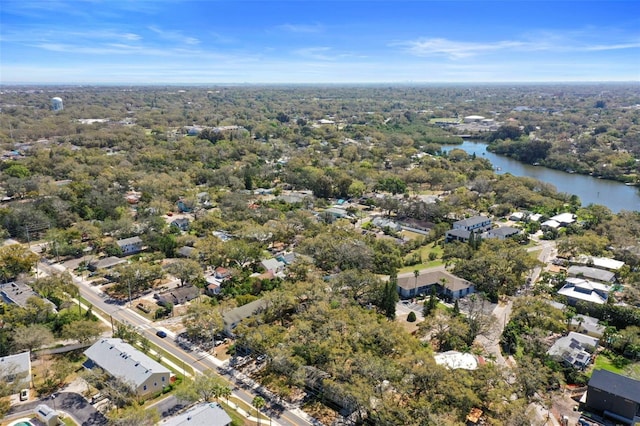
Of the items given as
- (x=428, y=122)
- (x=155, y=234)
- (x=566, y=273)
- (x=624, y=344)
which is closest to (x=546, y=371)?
(x=624, y=344)

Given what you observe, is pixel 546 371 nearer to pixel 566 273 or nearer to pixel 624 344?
pixel 624 344

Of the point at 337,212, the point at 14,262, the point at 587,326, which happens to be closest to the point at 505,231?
the point at 587,326

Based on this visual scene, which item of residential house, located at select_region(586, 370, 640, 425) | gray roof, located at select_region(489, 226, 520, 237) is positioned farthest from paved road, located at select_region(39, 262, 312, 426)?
gray roof, located at select_region(489, 226, 520, 237)

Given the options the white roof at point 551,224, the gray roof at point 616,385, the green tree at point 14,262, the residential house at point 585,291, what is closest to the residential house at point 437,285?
the residential house at point 585,291

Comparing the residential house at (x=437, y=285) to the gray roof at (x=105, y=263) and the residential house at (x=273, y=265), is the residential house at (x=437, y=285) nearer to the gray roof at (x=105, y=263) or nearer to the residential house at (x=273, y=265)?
the residential house at (x=273, y=265)

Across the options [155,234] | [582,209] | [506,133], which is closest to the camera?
[155,234]

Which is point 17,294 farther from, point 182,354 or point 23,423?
point 182,354
